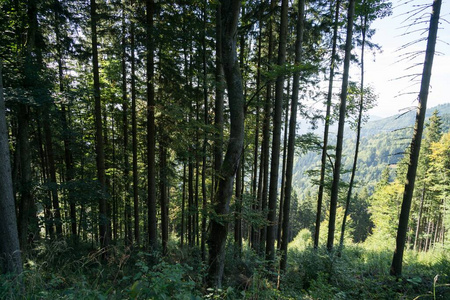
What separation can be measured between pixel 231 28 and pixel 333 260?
24.9 feet

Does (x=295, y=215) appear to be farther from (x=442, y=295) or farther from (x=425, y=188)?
(x=442, y=295)

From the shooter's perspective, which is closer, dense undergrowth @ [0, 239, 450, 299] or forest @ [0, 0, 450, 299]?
dense undergrowth @ [0, 239, 450, 299]

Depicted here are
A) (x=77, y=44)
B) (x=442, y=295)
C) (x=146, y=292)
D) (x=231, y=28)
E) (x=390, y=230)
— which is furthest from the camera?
(x=390, y=230)

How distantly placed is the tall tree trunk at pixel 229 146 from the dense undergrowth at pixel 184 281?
1.34 ft

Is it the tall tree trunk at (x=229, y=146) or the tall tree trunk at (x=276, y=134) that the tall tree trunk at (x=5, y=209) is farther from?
the tall tree trunk at (x=276, y=134)

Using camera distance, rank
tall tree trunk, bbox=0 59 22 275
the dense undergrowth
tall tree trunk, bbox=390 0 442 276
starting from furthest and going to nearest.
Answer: tall tree trunk, bbox=390 0 442 276
tall tree trunk, bbox=0 59 22 275
the dense undergrowth

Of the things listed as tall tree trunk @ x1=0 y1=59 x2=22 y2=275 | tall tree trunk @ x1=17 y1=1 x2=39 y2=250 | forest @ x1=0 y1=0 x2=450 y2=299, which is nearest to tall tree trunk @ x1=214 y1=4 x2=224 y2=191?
forest @ x1=0 y1=0 x2=450 y2=299

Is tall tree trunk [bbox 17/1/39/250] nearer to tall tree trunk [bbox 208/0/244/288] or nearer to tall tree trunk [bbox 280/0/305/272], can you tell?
tall tree trunk [bbox 208/0/244/288]

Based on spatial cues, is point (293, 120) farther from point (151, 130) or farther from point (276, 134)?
point (151, 130)

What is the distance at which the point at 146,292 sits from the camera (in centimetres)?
252

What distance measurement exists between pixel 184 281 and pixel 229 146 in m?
2.50

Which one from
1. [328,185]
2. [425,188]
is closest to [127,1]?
[328,185]

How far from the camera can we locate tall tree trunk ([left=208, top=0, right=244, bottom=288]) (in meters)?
4.13

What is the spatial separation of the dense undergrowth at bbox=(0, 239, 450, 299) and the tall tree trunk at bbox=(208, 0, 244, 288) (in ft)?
1.34
